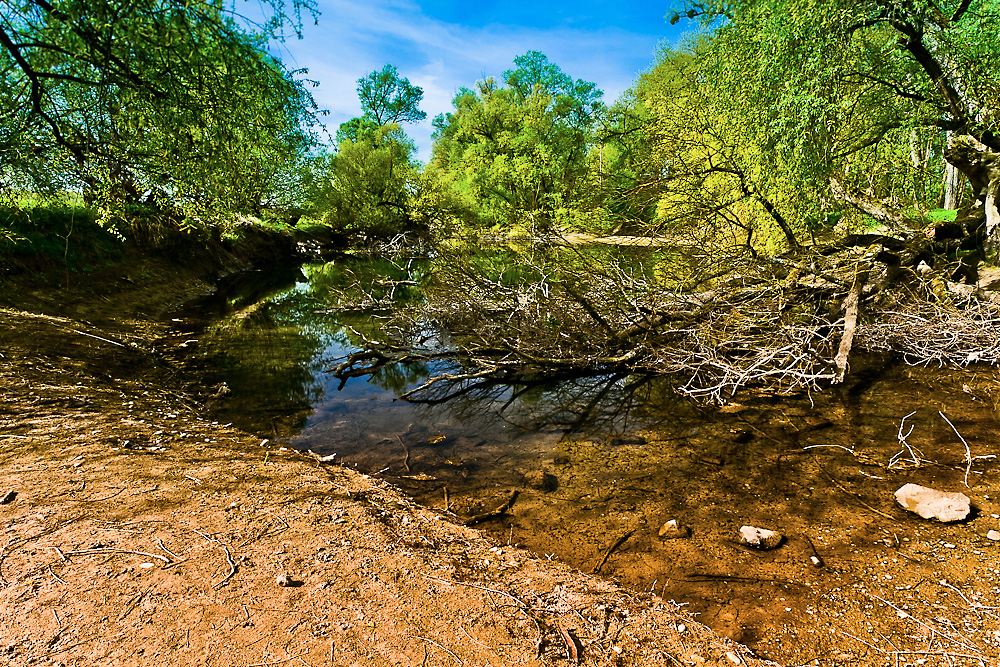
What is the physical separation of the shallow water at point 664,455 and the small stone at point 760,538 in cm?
10

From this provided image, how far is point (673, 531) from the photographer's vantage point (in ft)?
12.0

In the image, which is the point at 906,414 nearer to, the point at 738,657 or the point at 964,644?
the point at 964,644

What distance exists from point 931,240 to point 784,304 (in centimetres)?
285

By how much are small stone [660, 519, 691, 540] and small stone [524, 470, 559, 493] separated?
1.05 m

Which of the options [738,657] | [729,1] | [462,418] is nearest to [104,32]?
[462,418]

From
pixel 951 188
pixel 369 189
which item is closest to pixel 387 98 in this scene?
pixel 369 189

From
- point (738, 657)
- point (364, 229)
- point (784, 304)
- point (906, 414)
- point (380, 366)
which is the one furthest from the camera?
point (364, 229)

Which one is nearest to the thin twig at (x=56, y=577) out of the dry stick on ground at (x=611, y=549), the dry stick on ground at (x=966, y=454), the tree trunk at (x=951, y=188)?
the dry stick on ground at (x=611, y=549)

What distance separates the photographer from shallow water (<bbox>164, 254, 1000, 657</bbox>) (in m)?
3.34

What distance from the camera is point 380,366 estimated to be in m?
8.53

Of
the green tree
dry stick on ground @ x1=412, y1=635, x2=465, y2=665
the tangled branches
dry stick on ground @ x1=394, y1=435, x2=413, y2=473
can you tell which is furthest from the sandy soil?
the green tree

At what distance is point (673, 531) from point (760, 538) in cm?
60

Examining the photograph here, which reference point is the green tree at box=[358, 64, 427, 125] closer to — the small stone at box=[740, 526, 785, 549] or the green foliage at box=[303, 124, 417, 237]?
the green foliage at box=[303, 124, 417, 237]

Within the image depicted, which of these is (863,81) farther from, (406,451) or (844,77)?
(406,451)
